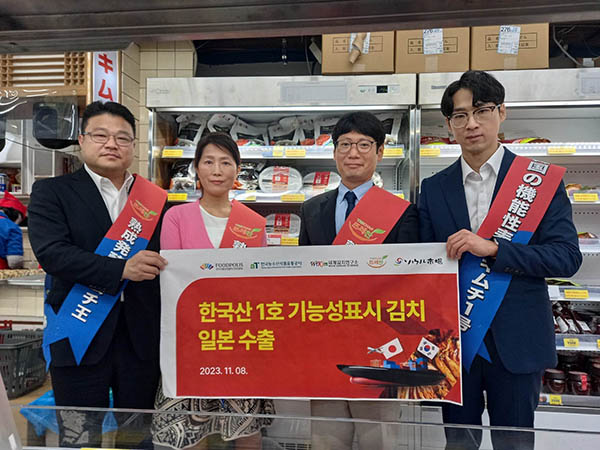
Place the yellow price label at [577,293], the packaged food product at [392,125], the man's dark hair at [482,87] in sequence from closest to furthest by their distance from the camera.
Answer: the man's dark hair at [482,87], the yellow price label at [577,293], the packaged food product at [392,125]

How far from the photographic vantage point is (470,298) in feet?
5.01

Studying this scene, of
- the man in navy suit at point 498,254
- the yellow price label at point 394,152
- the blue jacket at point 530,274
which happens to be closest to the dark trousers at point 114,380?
the man in navy suit at point 498,254

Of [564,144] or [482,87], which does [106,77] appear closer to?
[482,87]

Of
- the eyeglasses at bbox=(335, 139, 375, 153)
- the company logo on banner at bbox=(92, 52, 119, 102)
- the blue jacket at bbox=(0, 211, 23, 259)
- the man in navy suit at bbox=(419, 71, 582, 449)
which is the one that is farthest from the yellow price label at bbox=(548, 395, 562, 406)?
the blue jacket at bbox=(0, 211, 23, 259)

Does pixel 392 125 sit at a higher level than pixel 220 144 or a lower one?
higher

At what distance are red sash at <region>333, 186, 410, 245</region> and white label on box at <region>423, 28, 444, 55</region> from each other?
1949mm

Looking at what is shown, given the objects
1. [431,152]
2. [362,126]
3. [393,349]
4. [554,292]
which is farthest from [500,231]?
[554,292]

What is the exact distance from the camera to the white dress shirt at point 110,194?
1.76m

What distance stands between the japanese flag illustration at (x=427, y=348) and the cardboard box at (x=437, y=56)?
2395 millimetres

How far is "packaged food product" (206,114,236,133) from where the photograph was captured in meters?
3.56

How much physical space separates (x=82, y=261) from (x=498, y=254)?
147cm

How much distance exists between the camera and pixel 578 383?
10.1ft

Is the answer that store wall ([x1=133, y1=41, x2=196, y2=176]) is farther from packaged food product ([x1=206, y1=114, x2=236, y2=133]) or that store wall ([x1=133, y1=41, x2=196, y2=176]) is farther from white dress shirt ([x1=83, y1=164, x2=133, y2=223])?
white dress shirt ([x1=83, y1=164, x2=133, y2=223])

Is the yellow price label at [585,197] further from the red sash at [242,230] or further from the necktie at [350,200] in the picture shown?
the red sash at [242,230]
